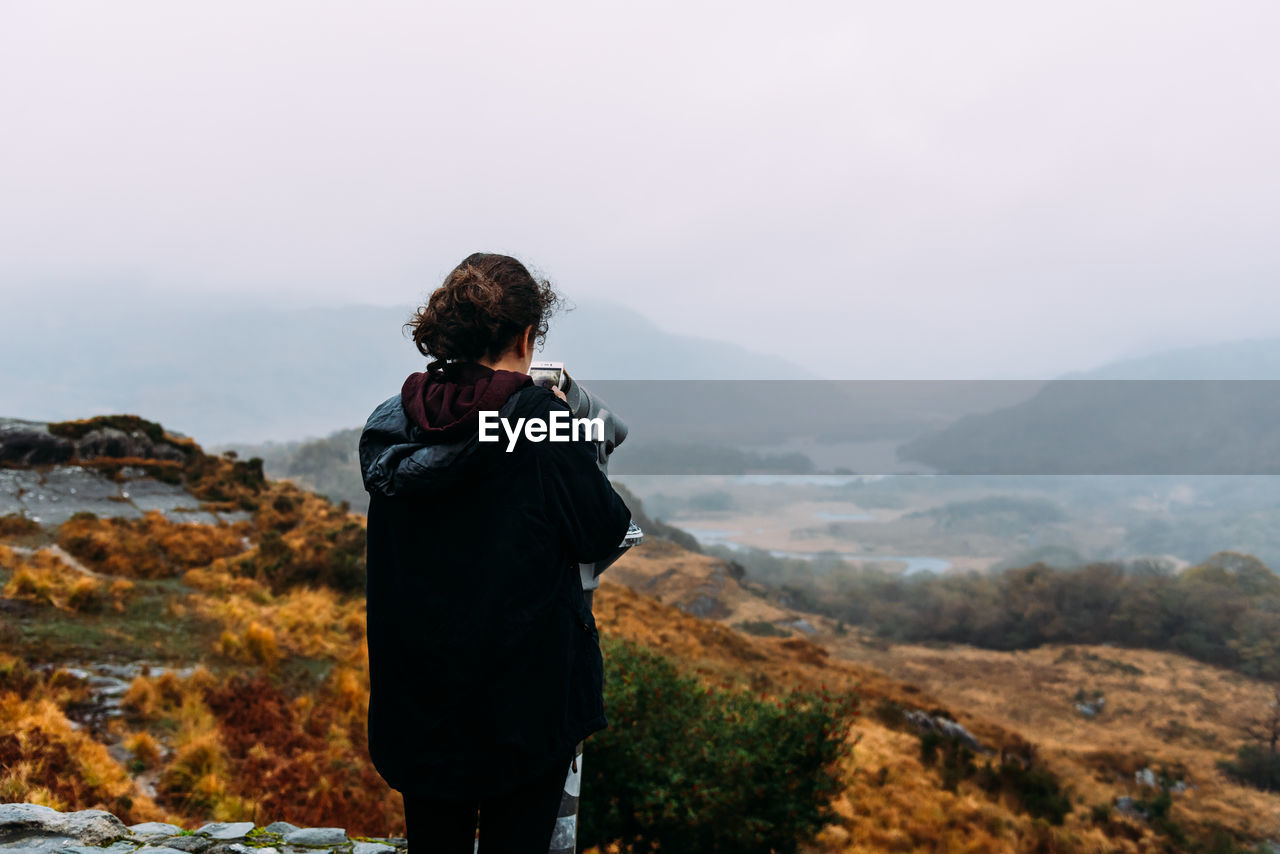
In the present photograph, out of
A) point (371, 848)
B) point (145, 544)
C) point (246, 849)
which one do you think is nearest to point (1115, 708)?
point (371, 848)

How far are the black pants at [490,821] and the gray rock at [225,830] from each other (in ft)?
8.78

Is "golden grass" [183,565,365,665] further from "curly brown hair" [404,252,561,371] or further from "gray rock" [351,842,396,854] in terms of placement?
"curly brown hair" [404,252,561,371]

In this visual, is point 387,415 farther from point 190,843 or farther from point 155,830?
point 155,830

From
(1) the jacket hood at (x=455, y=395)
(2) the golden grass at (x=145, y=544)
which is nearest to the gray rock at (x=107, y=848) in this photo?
(1) the jacket hood at (x=455, y=395)

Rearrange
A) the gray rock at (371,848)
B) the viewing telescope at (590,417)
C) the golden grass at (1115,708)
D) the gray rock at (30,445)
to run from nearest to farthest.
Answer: the viewing telescope at (590,417) < the gray rock at (371,848) < the gray rock at (30,445) < the golden grass at (1115,708)

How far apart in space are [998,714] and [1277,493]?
3379 inches

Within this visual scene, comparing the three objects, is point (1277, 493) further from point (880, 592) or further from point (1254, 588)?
point (880, 592)

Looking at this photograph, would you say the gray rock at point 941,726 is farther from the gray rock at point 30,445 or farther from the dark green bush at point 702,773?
the gray rock at point 30,445

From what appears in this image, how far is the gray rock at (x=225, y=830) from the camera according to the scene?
3424 mm

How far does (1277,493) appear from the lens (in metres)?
85.4

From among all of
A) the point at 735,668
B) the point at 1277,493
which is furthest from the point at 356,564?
the point at 1277,493

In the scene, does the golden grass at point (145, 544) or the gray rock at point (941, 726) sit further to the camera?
the gray rock at point (941, 726)

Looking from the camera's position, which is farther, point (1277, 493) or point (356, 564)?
point (1277, 493)

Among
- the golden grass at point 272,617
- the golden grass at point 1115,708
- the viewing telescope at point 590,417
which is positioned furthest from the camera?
the golden grass at point 1115,708
